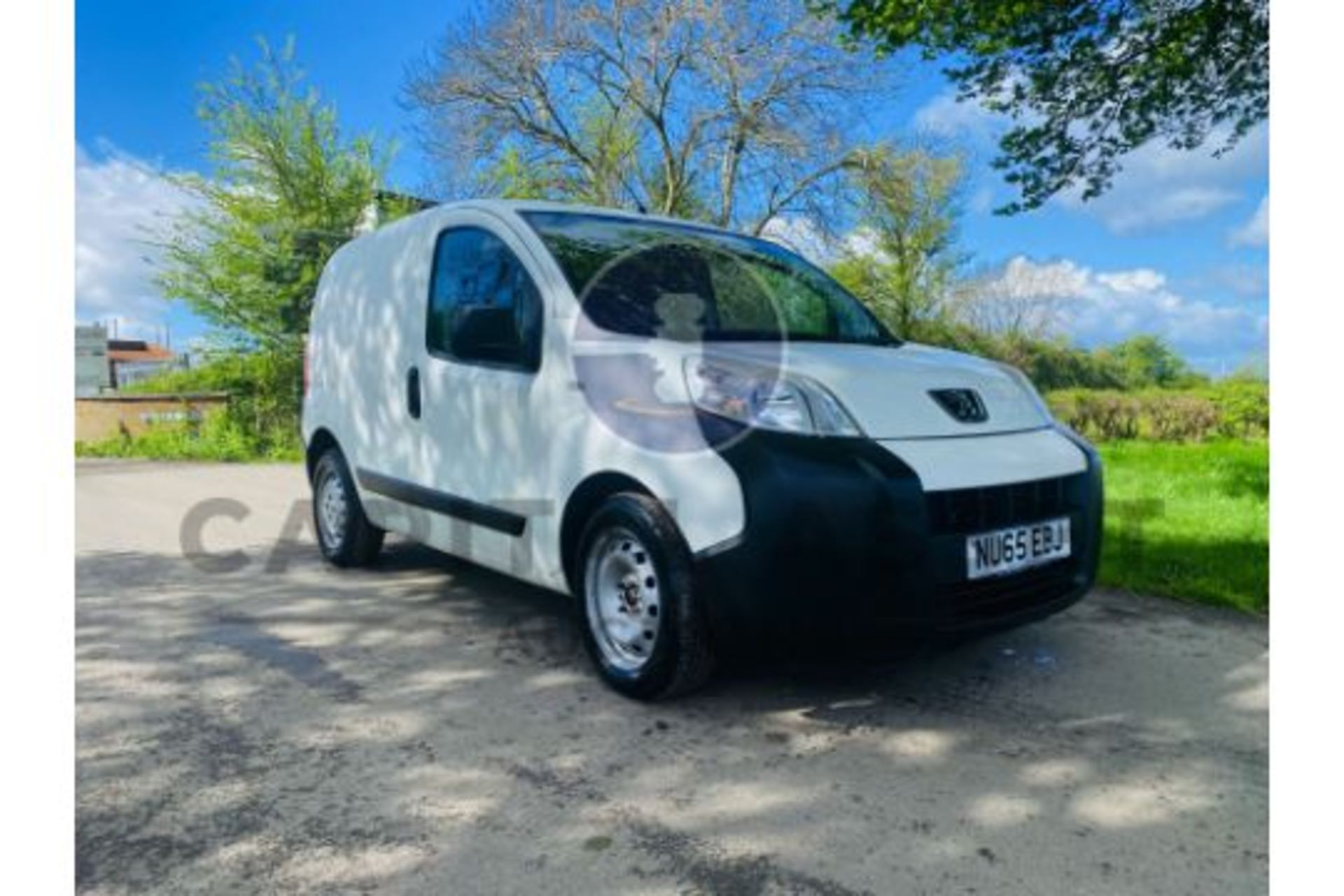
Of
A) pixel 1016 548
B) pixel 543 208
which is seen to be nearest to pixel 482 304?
pixel 543 208

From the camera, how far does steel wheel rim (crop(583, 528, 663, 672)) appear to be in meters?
3.07

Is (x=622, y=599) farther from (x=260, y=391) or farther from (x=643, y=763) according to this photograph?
(x=260, y=391)

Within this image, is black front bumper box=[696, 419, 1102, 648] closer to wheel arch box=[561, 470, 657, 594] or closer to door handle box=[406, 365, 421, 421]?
Result: wheel arch box=[561, 470, 657, 594]

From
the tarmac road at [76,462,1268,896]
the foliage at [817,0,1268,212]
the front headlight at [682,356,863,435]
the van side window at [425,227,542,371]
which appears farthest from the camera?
the foliage at [817,0,1268,212]

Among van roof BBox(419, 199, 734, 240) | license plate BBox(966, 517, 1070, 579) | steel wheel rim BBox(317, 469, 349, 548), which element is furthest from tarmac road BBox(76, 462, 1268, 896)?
van roof BBox(419, 199, 734, 240)

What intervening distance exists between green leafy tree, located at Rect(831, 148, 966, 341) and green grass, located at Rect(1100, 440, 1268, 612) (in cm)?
1278

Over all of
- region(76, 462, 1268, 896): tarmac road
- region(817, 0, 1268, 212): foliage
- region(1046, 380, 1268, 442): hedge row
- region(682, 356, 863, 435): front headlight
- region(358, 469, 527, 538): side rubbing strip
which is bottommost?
region(76, 462, 1268, 896): tarmac road

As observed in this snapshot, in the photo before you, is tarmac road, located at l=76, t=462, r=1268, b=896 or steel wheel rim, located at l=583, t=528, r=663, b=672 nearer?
tarmac road, located at l=76, t=462, r=1268, b=896

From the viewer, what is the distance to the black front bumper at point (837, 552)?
105 inches

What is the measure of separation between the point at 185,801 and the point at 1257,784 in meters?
3.04

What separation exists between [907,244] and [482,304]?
2180cm

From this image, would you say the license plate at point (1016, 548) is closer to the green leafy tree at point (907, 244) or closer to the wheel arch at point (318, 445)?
the wheel arch at point (318, 445)

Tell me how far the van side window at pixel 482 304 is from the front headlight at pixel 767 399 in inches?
32.9

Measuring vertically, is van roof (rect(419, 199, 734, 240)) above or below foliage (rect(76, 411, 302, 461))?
above
